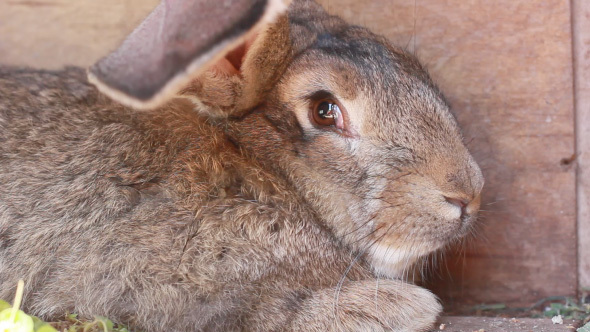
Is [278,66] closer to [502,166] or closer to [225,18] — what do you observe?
[225,18]

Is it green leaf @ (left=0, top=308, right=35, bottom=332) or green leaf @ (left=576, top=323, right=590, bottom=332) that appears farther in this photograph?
green leaf @ (left=576, top=323, right=590, bottom=332)

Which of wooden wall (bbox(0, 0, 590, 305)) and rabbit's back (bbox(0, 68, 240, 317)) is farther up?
wooden wall (bbox(0, 0, 590, 305))

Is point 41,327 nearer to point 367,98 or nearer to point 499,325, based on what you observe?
point 367,98

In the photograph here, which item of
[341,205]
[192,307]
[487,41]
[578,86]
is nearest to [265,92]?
[341,205]

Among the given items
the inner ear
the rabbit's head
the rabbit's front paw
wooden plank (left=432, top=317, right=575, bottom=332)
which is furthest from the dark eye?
wooden plank (left=432, top=317, right=575, bottom=332)

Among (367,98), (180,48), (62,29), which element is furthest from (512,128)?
(62,29)

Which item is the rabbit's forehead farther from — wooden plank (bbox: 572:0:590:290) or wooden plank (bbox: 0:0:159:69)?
wooden plank (bbox: 0:0:159:69)
